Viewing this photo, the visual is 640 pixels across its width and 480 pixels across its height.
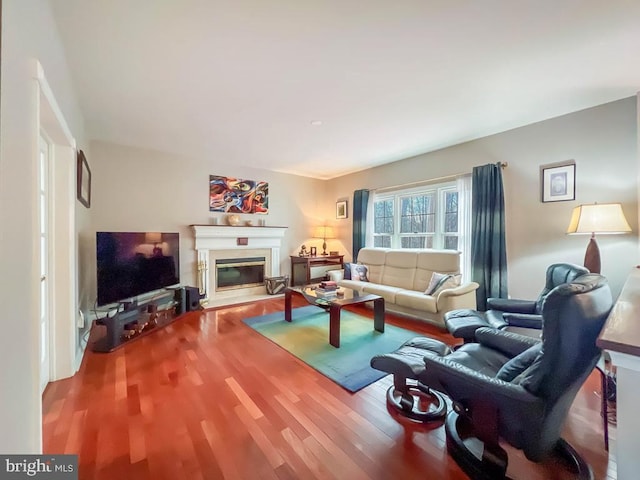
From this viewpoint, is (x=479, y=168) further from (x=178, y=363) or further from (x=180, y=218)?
(x=180, y=218)

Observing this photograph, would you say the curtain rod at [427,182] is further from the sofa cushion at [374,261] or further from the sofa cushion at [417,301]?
the sofa cushion at [417,301]

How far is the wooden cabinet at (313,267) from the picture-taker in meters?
5.48

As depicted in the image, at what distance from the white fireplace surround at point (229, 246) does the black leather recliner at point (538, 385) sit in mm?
3967

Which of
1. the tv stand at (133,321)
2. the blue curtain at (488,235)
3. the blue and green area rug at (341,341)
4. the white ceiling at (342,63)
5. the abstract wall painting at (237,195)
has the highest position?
the white ceiling at (342,63)

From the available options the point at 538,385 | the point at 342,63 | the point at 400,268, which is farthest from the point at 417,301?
the point at 342,63

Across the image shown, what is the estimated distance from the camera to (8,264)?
0.96 meters

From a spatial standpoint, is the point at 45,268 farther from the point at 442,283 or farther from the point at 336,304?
the point at 442,283

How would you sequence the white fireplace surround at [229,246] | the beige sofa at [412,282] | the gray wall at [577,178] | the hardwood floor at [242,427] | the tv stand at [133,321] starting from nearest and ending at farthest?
the hardwood floor at [242,427], the gray wall at [577,178], the tv stand at [133,321], the beige sofa at [412,282], the white fireplace surround at [229,246]

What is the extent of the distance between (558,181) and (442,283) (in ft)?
5.65

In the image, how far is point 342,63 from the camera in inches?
79.7

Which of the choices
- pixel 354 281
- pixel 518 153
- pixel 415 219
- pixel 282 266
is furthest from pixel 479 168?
pixel 282 266

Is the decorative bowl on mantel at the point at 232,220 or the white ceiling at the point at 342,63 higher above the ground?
the white ceiling at the point at 342,63

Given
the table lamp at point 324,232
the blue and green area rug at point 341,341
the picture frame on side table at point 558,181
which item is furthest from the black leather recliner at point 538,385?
the table lamp at point 324,232

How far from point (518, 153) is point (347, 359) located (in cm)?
325
